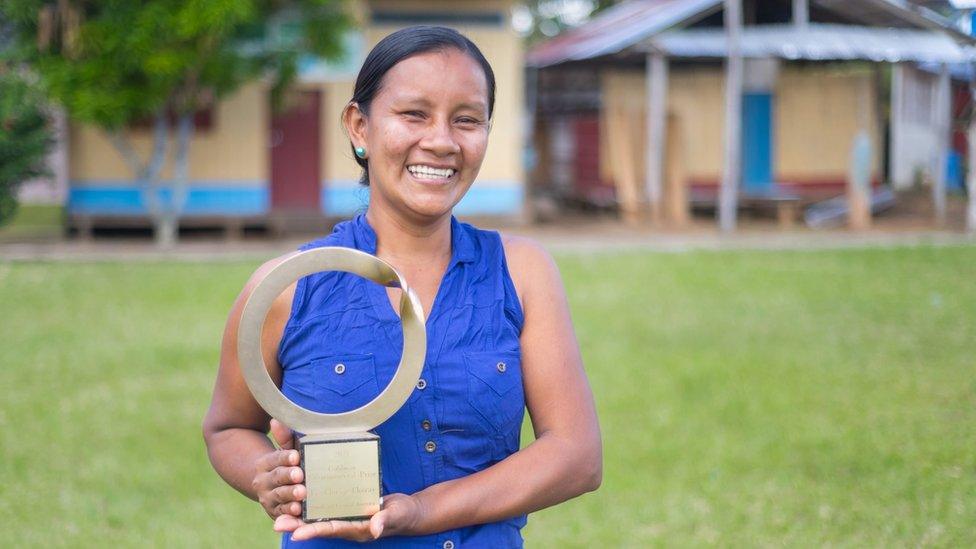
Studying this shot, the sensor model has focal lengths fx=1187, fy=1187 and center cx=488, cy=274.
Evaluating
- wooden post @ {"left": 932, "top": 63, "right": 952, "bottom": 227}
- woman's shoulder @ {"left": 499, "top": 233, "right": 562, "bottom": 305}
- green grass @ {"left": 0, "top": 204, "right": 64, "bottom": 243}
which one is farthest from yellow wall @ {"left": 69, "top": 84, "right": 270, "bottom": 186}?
woman's shoulder @ {"left": 499, "top": 233, "right": 562, "bottom": 305}

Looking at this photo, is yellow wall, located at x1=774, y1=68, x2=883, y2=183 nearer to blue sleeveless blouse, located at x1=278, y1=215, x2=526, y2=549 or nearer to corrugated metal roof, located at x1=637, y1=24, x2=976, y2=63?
corrugated metal roof, located at x1=637, y1=24, x2=976, y2=63

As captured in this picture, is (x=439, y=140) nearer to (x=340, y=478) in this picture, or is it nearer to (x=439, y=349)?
(x=439, y=349)

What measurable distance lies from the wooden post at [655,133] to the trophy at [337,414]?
639 inches

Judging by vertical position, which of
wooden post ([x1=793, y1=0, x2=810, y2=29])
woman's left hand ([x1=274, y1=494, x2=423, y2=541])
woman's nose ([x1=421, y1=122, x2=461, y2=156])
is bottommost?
woman's left hand ([x1=274, y1=494, x2=423, y2=541])

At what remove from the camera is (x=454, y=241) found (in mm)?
2074

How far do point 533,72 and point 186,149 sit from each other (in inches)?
308

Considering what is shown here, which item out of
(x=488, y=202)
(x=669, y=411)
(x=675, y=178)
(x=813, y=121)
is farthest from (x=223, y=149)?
(x=669, y=411)

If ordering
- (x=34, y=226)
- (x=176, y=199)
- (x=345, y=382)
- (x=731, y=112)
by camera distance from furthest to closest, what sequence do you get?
(x=34, y=226), (x=731, y=112), (x=176, y=199), (x=345, y=382)

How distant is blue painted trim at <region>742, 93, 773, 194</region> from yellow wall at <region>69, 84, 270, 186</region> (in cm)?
811

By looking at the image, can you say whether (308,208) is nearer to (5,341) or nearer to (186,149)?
(186,149)

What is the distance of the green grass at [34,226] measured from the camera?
16.8 meters

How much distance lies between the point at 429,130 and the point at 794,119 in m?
18.9

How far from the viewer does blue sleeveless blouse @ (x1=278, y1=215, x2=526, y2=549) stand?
1.91 m

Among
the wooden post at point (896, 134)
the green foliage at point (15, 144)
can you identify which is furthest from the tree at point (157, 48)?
the wooden post at point (896, 134)
